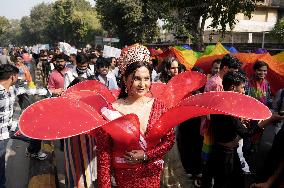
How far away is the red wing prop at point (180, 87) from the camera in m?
2.53

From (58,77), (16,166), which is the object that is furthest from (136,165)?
(58,77)

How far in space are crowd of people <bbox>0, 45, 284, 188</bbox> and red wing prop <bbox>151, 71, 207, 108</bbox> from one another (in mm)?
176

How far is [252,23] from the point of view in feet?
118

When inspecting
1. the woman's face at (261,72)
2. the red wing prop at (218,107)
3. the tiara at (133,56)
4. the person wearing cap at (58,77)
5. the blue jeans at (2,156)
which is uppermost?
the tiara at (133,56)

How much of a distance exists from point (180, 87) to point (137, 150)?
0.64 metres

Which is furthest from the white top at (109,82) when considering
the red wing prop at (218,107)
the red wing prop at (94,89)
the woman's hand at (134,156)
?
the red wing prop at (218,107)

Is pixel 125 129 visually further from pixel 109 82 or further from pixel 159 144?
pixel 109 82

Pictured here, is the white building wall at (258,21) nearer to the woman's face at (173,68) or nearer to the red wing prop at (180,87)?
the woman's face at (173,68)

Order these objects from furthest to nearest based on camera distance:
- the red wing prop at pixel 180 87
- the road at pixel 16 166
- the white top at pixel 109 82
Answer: the white top at pixel 109 82, the road at pixel 16 166, the red wing prop at pixel 180 87

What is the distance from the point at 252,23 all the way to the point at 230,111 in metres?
36.6

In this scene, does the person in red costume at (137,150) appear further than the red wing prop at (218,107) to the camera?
Yes

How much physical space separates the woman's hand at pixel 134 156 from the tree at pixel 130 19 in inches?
969

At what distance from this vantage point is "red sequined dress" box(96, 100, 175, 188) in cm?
213

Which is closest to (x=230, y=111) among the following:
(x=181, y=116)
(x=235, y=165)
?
(x=181, y=116)
